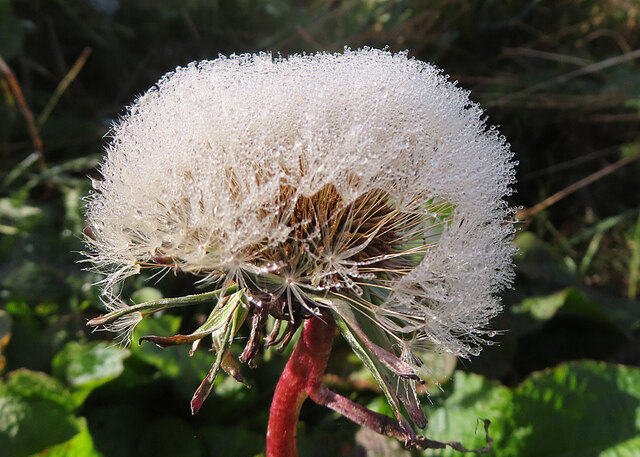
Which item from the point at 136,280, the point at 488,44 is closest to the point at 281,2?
the point at 488,44

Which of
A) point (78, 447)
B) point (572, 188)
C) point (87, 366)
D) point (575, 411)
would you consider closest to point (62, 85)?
point (87, 366)

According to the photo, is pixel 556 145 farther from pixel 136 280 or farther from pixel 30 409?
pixel 30 409

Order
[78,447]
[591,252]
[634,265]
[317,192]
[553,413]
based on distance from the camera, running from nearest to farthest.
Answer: [317,192] → [78,447] → [553,413] → [634,265] → [591,252]

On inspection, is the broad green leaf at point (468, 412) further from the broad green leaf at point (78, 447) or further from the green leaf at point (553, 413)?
the broad green leaf at point (78, 447)

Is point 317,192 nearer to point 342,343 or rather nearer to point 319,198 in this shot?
point 319,198

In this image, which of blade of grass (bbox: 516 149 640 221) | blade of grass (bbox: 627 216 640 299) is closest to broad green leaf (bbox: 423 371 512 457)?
blade of grass (bbox: 516 149 640 221)

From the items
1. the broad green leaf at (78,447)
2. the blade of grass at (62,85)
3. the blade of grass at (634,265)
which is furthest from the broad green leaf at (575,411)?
the blade of grass at (62,85)
